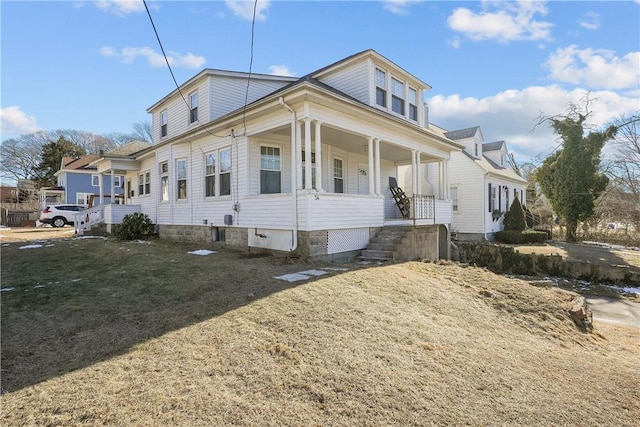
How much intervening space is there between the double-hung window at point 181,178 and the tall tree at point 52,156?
3913 centimetres

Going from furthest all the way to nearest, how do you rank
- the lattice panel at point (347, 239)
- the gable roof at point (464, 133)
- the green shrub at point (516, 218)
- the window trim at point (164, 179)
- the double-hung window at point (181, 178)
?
the green shrub at point (516, 218) → the gable roof at point (464, 133) → the window trim at point (164, 179) → the double-hung window at point (181, 178) → the lattice panel at point (347, 239)

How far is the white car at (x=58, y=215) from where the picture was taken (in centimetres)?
2377

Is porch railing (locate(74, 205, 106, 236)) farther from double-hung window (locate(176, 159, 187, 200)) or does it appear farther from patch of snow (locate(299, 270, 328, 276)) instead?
patch of snow (locate(299, 270, 328, 276))

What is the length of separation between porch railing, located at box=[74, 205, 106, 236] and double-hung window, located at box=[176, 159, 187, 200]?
5.92 m

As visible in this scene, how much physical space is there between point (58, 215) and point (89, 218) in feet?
31.2

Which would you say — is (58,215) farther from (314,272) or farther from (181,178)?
(314,272)

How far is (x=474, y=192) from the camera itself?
789 inches

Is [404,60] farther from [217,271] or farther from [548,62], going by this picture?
[217,271]

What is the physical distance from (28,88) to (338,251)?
7997 mm

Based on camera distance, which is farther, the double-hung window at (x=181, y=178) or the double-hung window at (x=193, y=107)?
the double-hung window at (x=193, y=107)

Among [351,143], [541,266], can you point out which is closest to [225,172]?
[351,143]

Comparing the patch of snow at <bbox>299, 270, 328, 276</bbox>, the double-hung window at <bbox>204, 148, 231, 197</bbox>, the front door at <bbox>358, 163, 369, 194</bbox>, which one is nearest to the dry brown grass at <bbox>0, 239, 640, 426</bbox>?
the patch of snow at <bbox>299, 270, 328, 276</bbox>

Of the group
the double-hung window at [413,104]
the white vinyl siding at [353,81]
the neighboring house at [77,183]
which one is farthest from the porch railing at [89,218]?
the neighboring house at [77,183]

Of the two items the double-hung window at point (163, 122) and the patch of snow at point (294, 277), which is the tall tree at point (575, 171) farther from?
the double-hung window at point (163, 122)
